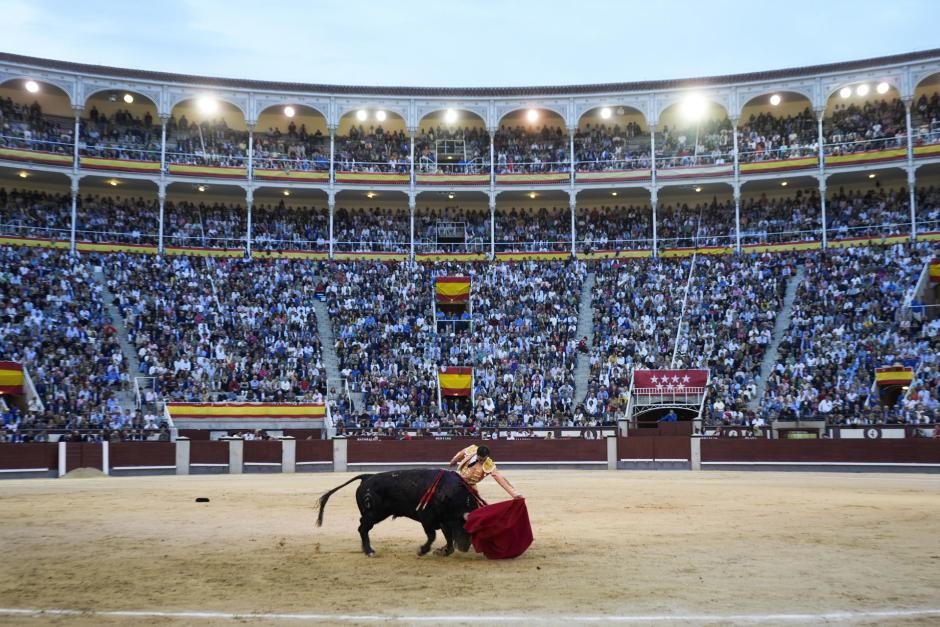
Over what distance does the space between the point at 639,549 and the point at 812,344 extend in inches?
894

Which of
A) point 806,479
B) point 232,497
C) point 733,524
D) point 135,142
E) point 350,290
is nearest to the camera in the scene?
point 733,524

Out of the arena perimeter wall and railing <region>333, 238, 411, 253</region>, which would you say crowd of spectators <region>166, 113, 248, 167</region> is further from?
the arena perimeter wall

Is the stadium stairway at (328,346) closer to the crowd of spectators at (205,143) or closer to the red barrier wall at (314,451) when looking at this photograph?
the red barrier wall at (314,451)

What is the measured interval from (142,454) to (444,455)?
8.66 metres

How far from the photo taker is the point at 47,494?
713 inches

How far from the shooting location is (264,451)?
26.5 metres

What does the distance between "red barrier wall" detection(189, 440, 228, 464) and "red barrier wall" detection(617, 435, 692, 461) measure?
12.0 metres

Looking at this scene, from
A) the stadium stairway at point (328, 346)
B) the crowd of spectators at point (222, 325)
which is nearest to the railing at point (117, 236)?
the crowd of spectators at point (222, 325)

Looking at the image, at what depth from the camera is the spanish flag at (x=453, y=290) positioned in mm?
36062

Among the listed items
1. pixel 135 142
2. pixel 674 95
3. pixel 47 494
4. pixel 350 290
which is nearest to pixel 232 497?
pixel 47 494

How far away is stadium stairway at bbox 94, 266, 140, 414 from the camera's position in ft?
94.7

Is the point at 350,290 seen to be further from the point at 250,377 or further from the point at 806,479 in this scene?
the point at 806,479

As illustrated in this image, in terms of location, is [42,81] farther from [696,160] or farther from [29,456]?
[696,160]

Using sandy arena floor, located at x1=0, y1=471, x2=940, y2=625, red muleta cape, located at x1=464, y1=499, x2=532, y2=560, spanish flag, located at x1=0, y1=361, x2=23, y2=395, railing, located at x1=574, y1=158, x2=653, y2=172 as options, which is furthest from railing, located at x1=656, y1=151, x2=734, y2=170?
red muleta cape, located at x1=464, y1=499, x2=532, y2=560
